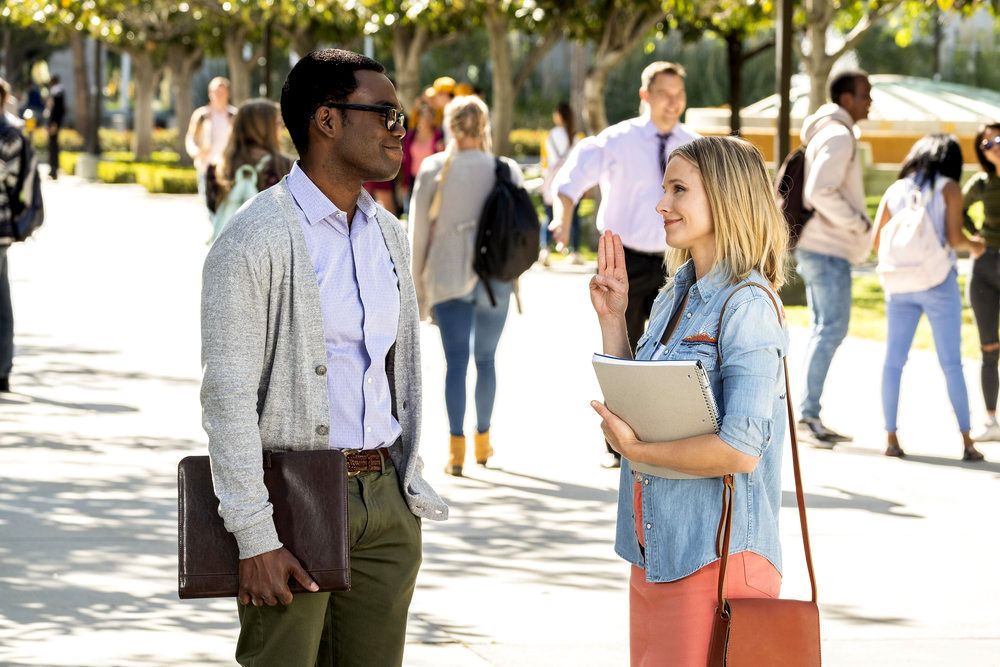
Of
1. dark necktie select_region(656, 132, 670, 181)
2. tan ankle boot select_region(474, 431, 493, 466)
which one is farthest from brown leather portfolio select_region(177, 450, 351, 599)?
dark necktie select_region(656, 132, 670, 181)

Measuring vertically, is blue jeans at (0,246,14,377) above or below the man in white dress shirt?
below

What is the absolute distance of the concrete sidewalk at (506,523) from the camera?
5.80 metres

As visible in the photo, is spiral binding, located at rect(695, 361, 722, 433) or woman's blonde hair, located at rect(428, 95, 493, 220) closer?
spiral binding, located at rect(695, 361, 722, 433)

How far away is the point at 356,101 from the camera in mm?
3594

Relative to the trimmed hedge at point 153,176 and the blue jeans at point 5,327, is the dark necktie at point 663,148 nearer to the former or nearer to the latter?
the blue jeans at point 5,327

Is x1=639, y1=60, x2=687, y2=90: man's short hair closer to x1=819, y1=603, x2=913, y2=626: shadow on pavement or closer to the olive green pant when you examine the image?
x1=819, y1=603, x2=913, y2=626: shadow on pavement

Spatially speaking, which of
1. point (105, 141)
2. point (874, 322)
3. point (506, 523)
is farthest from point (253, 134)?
point (105, 141)

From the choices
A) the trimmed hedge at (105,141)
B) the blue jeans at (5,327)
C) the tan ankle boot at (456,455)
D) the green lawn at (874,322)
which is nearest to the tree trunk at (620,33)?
the green lawn at (874,322)

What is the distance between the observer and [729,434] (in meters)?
3.55

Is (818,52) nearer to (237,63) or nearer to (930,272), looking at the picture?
(930,272)

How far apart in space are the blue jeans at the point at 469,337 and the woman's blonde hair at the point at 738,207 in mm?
4897

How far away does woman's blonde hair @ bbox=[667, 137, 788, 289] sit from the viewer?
12.2ft

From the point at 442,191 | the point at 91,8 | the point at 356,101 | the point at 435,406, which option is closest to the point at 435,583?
the point at 442,191

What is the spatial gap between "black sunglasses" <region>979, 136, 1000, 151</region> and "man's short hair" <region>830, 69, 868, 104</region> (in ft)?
2.45
